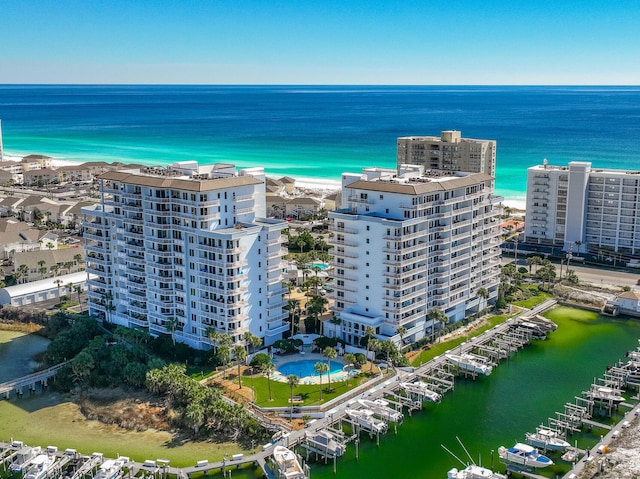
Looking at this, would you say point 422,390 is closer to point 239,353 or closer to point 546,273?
point 239,353

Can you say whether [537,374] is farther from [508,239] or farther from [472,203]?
[508,239]

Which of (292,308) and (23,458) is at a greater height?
(292,308)

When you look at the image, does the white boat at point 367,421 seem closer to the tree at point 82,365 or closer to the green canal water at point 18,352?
the tree at point 82,365

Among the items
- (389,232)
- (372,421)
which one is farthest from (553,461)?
(389,232)

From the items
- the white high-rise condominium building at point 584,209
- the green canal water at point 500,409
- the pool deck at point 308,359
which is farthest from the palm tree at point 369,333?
the white high-rise condominium building at point 584,209

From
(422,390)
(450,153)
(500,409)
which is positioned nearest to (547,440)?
(500,409)

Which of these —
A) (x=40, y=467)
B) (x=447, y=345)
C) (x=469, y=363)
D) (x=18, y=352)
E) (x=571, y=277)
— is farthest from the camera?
(x=571, y=277)

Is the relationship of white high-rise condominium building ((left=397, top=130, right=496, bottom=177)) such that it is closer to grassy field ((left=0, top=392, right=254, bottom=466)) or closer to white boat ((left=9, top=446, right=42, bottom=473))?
grassy field ((left=0, top=392, right=254, bottom=466))

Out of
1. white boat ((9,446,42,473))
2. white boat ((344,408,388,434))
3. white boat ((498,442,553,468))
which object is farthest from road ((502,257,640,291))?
white boat ((9,446,42,473))
